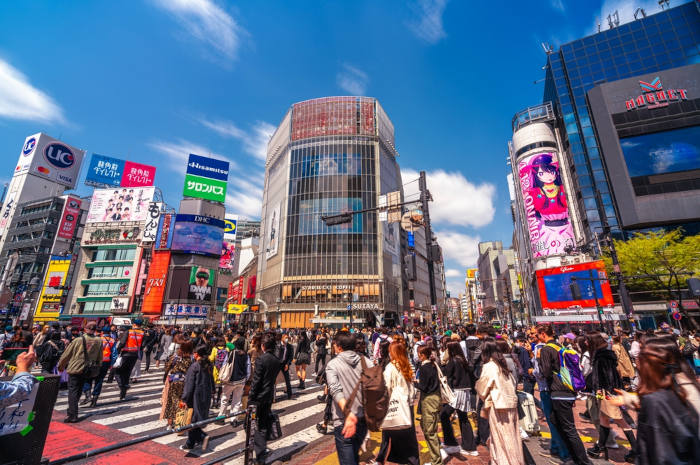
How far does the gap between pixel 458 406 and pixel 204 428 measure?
5698mm

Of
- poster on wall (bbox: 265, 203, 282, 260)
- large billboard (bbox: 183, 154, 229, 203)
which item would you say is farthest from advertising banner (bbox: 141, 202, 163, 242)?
poster on wall (bbox: 265, 203, 282, 260)

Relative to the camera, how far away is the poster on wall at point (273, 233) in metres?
56.1

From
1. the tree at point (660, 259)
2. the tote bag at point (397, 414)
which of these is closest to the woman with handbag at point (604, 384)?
the tote bag at point (397, 414)

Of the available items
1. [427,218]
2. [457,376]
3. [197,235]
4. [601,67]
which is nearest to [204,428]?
[457,376]

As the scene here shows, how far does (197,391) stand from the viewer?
19.4 feet

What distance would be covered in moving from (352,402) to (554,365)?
3768 mm

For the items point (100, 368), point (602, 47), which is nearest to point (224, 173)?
point (100, 368)

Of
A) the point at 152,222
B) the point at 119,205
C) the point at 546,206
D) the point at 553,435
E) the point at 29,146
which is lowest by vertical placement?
the point at 553,435

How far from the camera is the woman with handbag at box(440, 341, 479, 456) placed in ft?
18.2

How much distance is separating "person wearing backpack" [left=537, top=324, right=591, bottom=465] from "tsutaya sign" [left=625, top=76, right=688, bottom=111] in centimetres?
5595

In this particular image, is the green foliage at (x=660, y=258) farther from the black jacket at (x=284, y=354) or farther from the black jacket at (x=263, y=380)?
the black jacket at (x=263, y=380)

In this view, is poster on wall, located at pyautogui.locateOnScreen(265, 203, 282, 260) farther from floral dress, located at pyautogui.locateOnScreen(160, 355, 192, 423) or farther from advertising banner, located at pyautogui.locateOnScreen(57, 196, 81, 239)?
floral dress, located at pyautogui.locateOnScreen(160, 355, 192, 423)

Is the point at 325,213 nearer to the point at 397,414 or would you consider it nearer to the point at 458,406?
the point at 458,406

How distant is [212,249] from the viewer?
61.2 meters
